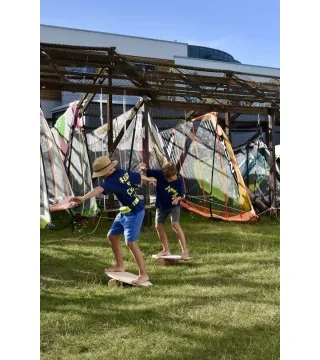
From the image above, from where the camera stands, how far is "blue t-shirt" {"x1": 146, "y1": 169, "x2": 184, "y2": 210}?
6.96 meters

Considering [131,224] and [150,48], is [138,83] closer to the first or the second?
[131,224]

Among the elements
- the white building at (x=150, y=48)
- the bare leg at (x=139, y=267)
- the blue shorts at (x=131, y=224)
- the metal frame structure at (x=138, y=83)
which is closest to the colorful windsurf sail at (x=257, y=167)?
the metal frame structure at (x=138, y=83)

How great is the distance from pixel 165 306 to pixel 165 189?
9.70 ft

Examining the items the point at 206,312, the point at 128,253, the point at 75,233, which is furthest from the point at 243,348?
the point at 75,233

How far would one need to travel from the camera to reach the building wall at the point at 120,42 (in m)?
18.2

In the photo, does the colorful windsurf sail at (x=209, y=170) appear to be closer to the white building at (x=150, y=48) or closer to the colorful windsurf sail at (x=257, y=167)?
the colorful windsurf sail at (x=257, y=167)

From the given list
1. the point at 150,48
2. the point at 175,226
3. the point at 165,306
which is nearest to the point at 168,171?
the point at 175,226

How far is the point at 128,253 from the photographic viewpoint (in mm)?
6793

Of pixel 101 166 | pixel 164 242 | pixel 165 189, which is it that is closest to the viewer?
pixel 101 166

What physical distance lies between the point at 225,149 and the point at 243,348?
797 cm

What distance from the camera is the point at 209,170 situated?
36.9 feet

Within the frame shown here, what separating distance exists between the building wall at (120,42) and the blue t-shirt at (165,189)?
11801mm

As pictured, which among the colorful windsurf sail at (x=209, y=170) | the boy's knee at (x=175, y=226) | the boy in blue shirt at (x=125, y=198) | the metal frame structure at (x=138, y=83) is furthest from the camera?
the colorful windsurf sail at (x=209, y=170)
